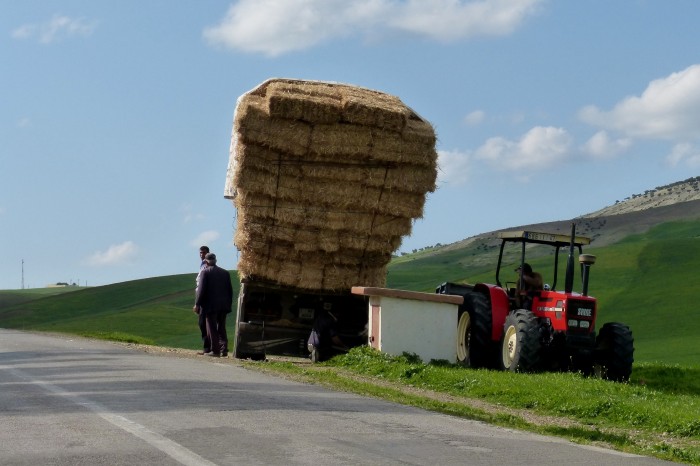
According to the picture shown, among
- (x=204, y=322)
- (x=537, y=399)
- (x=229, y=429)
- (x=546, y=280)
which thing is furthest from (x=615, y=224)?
(x=229, y=429)

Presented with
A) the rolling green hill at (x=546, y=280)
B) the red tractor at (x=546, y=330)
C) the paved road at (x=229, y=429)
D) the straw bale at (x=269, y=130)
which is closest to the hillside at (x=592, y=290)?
the rolling green hill at (x=546, y=280)

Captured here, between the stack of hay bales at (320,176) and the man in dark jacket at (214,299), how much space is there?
1527 mm

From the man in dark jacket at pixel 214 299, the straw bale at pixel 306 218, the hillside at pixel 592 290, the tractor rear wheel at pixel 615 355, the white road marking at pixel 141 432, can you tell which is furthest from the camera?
the hillside at pixel 592 290

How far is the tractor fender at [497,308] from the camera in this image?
2023 cm

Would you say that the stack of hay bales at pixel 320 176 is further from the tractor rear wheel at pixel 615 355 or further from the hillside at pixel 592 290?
the tractor rear wheel at pixel 615 355

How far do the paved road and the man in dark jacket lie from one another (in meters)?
7.08

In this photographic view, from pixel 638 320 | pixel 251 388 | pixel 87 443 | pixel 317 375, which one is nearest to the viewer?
pixel 87 443

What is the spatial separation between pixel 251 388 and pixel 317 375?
3324mm

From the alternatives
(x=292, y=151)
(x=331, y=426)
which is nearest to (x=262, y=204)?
(x=292, y=151)

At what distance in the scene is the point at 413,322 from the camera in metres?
20.3

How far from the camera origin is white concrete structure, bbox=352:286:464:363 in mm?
20047

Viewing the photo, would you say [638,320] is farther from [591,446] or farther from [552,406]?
[591,446]

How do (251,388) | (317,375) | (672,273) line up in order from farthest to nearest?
1. (672,273)
2. (317,375)
3. (251,388)

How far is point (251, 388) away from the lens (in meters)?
13.8
